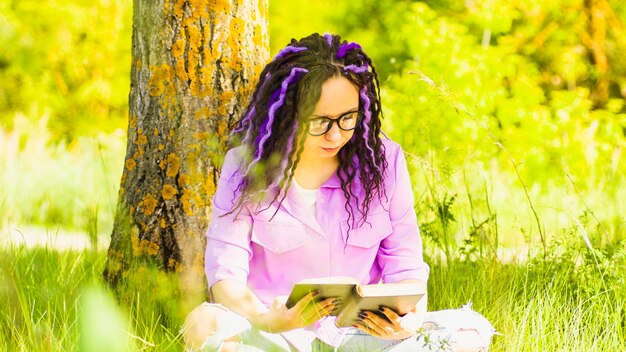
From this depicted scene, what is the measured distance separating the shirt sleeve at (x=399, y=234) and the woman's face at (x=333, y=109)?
262mm

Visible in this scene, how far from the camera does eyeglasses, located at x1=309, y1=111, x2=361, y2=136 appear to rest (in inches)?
92.6

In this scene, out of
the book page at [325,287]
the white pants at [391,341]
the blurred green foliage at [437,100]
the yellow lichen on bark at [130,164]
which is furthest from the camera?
the blurred green foliage at [437,100]

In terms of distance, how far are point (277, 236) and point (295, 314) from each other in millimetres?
431

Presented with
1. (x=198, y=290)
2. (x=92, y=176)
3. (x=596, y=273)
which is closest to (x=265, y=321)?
(x=198, y=290)

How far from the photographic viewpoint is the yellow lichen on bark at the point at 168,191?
311 cm

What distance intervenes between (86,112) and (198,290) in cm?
629

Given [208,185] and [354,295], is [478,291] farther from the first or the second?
[354,295]

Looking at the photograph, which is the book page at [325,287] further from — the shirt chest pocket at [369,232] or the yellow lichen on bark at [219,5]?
the yellow lichen on bark at [219,5]

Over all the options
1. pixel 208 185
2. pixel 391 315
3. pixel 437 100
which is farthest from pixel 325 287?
pixel 437 100

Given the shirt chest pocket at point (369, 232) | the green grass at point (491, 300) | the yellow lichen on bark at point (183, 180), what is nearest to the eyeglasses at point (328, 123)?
the shirt chest pocket at point (369, 232)

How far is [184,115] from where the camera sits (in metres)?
3.09

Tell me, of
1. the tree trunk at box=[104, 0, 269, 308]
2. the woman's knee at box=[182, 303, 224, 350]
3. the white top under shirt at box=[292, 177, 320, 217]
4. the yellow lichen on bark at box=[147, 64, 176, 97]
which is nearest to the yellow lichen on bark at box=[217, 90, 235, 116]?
the tree trunk at box=[104, 0, 269, 308]

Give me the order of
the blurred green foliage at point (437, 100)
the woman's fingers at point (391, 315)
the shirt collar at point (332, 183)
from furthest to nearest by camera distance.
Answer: the blurred green foliage at point (437, 100) < the shirt collar at point (332, 183) < the woman's fingers at point (391, 315)

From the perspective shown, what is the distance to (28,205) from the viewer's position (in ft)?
16.3
